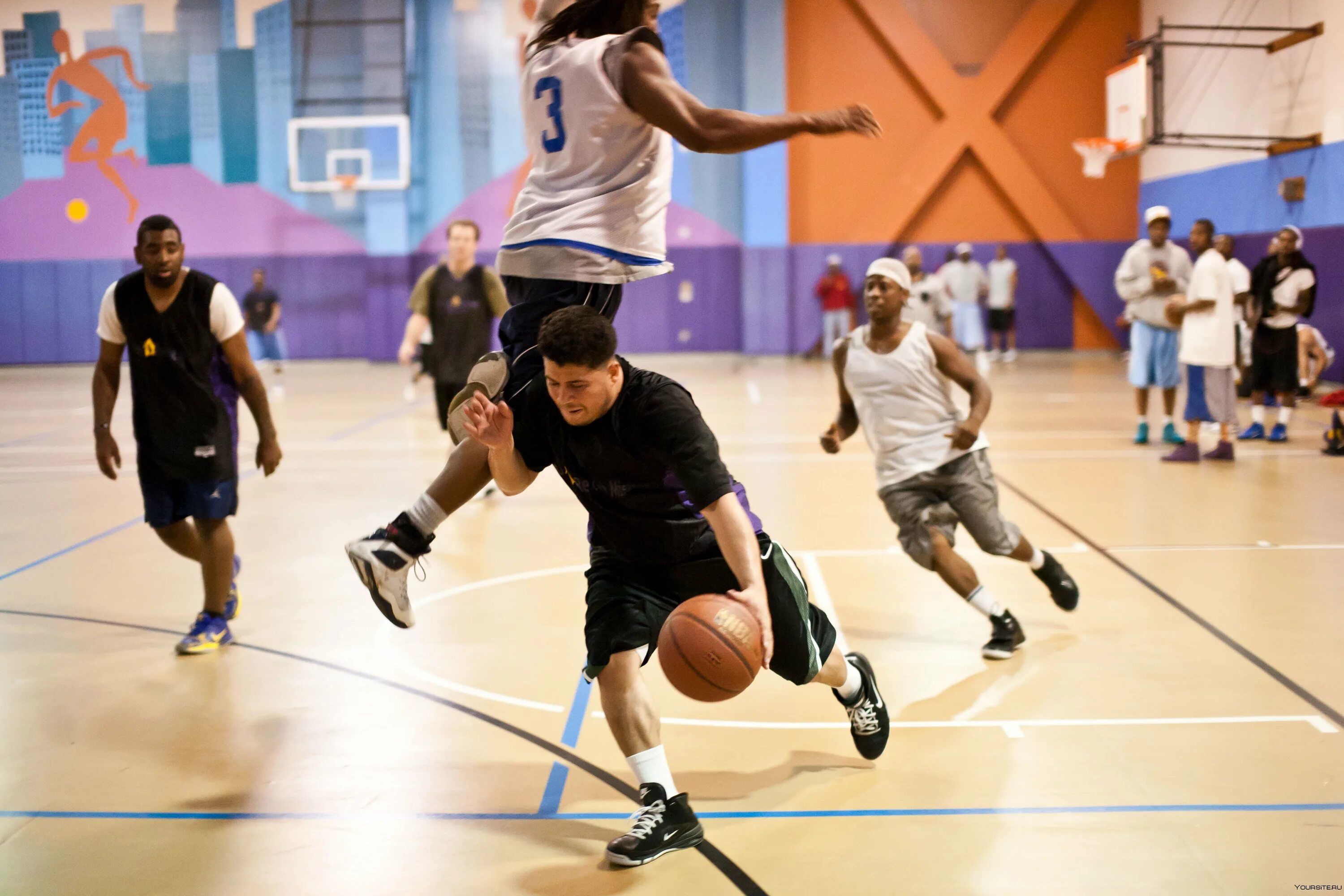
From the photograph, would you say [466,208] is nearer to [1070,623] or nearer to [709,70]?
[709,70]

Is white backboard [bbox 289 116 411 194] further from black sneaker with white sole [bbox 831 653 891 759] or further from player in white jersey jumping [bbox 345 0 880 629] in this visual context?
black sneaker with white sole [bbox 831 653 891 759]

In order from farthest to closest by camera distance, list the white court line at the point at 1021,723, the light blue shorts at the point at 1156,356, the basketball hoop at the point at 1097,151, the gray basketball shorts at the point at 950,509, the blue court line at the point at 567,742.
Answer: the basketball hoop at the point at 1097,151 → the light blue shorts at the point at 1156,356 → the gray basketball shorts at the point at 950,509 → the white court line at the point at 1021,723 → the blue court line at the point at 567,742

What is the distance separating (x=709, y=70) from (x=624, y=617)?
21442mm

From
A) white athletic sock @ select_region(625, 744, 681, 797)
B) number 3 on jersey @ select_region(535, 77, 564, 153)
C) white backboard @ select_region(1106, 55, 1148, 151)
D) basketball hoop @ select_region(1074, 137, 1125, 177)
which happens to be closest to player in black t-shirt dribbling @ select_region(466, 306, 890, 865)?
white athletic sock @ select_region(625, 744, 681, 797)

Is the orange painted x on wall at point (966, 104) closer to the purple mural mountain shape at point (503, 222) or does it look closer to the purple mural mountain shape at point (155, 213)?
the purple mural mountain shape at point (503, 222)

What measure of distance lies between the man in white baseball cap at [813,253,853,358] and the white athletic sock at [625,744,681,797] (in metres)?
19.5

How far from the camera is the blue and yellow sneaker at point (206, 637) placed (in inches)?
217

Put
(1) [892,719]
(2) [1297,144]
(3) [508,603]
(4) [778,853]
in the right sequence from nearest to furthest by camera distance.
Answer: (4) [778,853], (1) [892,719], (3) [508,603], (2) [1297,144]

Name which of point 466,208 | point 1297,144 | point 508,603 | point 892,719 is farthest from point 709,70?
point 892,719

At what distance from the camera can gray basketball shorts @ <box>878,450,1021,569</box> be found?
17.8 ft

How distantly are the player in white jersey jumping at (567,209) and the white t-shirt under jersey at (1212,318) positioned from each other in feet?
27.0

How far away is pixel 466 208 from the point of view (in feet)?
77.9

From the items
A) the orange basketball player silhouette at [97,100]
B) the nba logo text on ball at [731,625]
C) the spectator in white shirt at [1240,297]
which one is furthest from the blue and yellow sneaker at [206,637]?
the orange basketball player silhouette at [97,100]

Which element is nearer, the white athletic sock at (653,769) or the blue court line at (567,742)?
the white athletic sock at (653,769)
